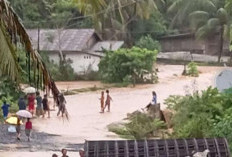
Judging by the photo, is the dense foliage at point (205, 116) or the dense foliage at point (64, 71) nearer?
the dense foliage at point (205, 116)

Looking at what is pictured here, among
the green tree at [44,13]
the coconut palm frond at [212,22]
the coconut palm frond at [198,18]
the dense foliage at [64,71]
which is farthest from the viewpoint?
the coconut palm frond at [198,18]

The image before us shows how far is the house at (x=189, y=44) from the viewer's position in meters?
51.4

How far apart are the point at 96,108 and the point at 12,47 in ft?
66.2

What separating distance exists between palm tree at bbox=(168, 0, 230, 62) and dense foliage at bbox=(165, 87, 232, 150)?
92.5 feet

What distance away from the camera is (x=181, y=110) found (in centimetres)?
1811

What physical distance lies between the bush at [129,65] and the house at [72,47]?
2.73m

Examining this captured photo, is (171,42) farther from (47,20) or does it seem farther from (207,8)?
(47,20)

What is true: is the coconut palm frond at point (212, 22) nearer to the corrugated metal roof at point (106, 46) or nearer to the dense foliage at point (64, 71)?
the corrugated metal roof at point (106, 46)

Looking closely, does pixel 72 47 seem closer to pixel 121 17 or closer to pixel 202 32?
pixel 121 17

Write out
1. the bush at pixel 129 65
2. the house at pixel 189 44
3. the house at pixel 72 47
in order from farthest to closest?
the house at pixel 189 44 → the house at pixel 72 47 → the bush at pixel 129 65

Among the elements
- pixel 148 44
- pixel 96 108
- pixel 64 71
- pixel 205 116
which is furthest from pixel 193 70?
pixel 205 116

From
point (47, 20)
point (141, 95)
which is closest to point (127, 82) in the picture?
point (141, 95)

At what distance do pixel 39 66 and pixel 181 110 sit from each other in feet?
40.1

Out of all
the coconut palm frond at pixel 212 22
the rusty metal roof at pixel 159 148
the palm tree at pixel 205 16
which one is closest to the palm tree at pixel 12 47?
the rusty metal roof at pixel 159 148
